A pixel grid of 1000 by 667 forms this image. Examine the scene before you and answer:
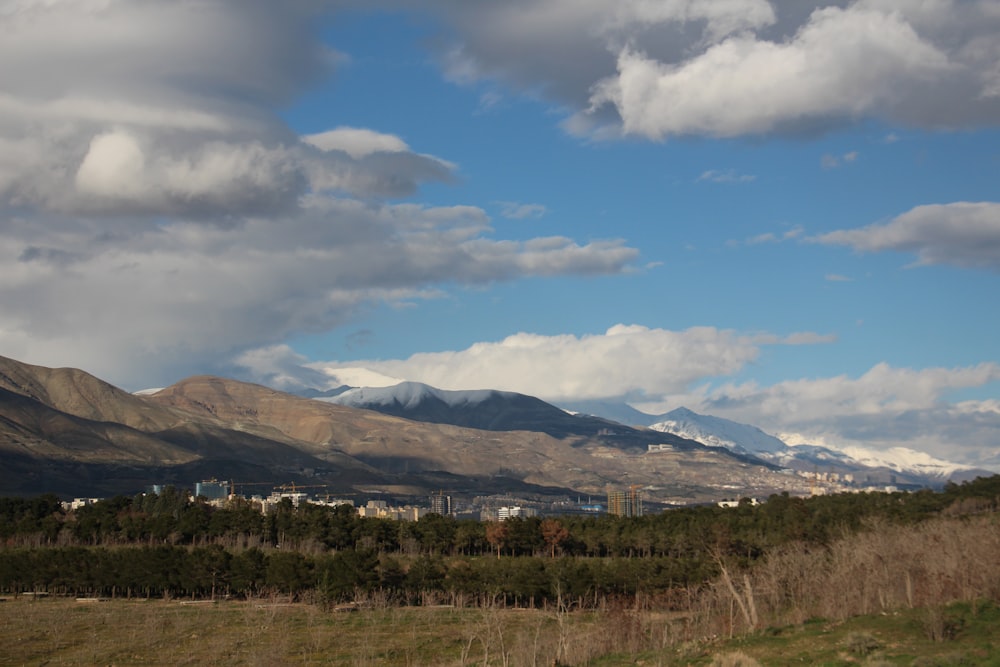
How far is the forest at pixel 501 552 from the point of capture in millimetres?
81625

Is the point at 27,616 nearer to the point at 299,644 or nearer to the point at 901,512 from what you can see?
the point at 299,644

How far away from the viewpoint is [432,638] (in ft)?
243

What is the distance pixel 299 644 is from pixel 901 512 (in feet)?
219

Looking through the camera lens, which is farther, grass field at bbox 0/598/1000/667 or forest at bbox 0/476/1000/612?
forest at bbox 0/476/1000/612

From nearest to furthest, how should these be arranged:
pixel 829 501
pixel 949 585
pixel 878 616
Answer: pixel 878 616 → pixel 949 585 → pixel 829 501

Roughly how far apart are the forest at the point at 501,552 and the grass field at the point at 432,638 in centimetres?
434

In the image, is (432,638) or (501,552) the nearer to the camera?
(432,638)

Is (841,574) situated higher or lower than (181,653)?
higher

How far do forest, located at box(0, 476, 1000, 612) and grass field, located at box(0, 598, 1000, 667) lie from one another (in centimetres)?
434

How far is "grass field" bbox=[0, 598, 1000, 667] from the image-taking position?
41062 mm

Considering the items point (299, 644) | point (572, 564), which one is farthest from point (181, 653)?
point (572, 564)

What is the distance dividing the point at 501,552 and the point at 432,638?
194 ft

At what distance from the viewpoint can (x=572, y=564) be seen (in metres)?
99.9

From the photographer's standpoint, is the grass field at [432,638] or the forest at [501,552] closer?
the grass field at [432,638]
